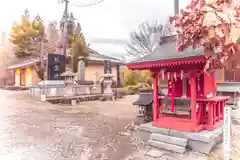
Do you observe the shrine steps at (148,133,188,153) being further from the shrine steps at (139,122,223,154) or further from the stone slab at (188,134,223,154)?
the stone slab at (188,134,223,154)

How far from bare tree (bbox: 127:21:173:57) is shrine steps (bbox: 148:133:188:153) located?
76.7 feet

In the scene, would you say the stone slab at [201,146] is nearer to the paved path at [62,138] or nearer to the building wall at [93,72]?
the paved path at [62,138]

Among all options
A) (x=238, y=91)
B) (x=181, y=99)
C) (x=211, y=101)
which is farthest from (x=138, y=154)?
(x=238, y=91)

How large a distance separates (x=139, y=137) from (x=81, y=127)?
239 centimetres

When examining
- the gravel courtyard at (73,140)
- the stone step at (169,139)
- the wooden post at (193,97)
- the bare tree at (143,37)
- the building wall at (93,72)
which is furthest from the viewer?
the bare tree at (143,37)

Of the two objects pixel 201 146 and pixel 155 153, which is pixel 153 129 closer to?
pixel 155 153

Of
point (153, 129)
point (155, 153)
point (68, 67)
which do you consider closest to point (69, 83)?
point (68, 67)

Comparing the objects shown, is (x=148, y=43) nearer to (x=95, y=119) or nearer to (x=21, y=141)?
(x=95, y=119)

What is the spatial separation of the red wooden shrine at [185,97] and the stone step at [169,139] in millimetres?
374

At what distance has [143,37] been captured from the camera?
28578 millimetres

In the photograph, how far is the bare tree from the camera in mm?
27856

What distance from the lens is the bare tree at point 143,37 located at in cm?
2786

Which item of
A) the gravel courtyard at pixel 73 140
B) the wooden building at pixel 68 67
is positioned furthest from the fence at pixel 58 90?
the wooden building at pixel 68 67

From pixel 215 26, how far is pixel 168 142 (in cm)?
407
